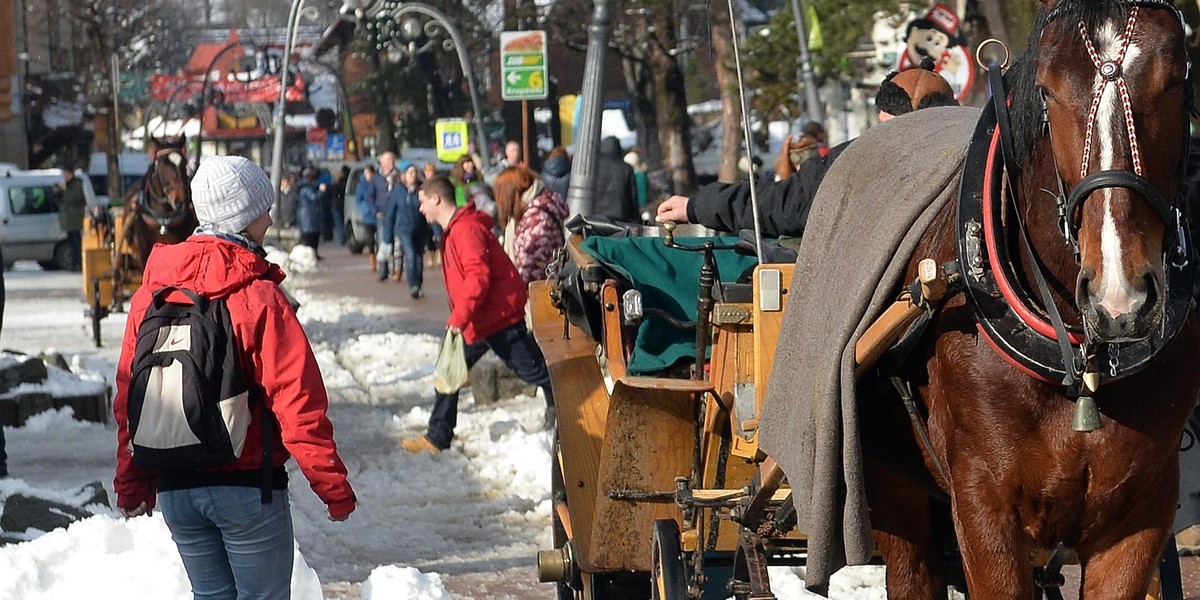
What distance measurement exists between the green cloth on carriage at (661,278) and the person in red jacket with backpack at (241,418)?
127 cm

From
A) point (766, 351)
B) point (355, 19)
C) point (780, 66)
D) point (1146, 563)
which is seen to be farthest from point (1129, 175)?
point (355, 19)

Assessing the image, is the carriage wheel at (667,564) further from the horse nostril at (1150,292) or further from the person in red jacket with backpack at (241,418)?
the horse nostril at (1150,292)

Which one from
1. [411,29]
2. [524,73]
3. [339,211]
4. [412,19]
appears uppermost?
[412,19]

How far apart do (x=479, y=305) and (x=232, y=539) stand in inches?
220

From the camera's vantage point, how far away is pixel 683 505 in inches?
200

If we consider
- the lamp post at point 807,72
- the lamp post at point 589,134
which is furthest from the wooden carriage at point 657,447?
the lamp post at point 807,72

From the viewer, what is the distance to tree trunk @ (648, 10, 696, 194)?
31328 mm

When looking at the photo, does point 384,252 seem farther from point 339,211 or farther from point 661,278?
point 661,278

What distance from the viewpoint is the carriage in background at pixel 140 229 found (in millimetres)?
15445

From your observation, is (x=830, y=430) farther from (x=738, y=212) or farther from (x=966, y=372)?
(x=738, y=212)

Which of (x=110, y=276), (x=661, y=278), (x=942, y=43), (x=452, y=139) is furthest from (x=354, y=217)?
(x=661, y=278)

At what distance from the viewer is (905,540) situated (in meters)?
4.54

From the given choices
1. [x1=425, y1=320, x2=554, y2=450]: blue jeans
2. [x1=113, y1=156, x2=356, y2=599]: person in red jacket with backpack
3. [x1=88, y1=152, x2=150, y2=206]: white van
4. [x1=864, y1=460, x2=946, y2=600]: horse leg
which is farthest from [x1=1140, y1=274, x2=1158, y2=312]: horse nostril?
[x1=88, y1=152, x2=150, y2=206]: white van

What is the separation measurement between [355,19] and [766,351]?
26.6 metres
